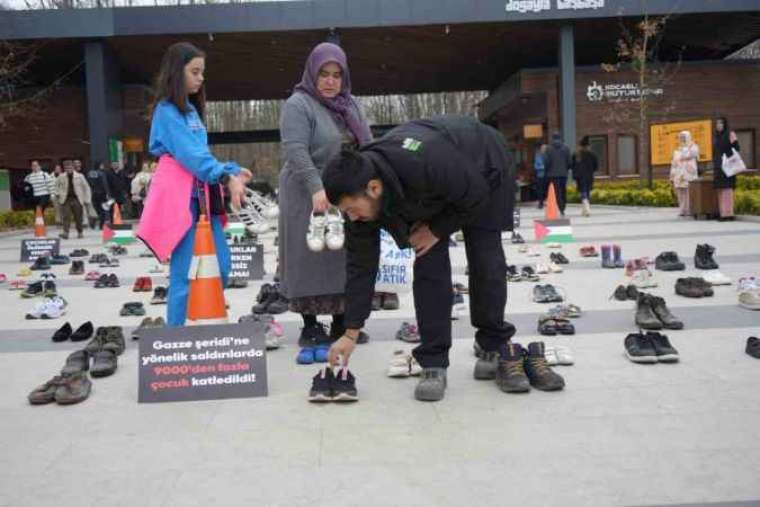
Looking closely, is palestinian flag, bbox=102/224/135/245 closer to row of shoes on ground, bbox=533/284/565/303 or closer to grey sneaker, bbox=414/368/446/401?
row of shoes on ground, bbox=533/284/565/303

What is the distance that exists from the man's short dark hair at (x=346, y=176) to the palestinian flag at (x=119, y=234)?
46.4 feet

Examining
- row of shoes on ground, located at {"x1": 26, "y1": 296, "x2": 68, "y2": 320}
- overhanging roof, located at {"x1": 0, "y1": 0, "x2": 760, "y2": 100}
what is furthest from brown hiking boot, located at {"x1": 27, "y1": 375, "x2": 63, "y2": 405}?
overhanging roof, located at {"x1": 0, "y1": 0, "x2": 760, "y2": 100}

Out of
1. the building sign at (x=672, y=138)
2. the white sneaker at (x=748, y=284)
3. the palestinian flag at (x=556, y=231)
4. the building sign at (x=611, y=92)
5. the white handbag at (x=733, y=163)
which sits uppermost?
the building sign at (x=611, y=92)

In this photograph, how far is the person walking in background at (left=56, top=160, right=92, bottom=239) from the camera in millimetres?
19203

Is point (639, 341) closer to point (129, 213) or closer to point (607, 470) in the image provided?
point (607, 470)

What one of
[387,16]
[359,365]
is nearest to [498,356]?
[359,365]

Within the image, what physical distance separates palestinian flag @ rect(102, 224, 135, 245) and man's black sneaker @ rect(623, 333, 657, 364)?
13627mm

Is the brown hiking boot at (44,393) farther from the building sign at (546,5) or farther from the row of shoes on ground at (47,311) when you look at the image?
the building sign at (546,5)

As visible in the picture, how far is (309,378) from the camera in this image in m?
4.71

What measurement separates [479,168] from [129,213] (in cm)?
2666

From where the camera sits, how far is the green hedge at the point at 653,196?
1683 centimetres

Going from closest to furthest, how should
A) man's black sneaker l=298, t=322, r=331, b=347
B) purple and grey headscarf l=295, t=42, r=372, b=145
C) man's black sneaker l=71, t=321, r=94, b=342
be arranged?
purple and grey headscarf l=295, t=42, r=372, b=145 < man's black sneaker l=298, t=322, r=331, b=347 < man's black sneaker l=71, t=321, r=94, b=342

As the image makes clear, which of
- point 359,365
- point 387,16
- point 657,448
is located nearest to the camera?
point 657,448

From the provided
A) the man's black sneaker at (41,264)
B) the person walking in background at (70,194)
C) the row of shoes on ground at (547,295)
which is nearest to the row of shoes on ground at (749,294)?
the row of shoes on ground at (547,295)
